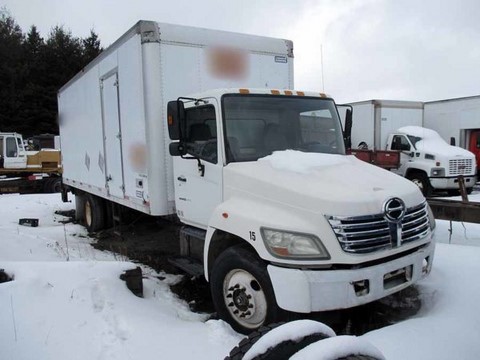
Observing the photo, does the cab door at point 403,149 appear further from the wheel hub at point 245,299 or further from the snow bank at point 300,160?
the wheel hub at point 245,299

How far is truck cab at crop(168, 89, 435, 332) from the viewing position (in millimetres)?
3541

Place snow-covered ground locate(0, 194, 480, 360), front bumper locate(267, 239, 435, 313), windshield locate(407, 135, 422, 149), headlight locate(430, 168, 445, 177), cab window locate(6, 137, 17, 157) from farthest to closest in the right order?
cab window locate(6, 137, 17, 157) → windshield locate(407, 135, 422, 149) → headlight locate(430, 168, 445, 177) → front bumper locate(267, 239, 435, 313) → snow-covered ground locate(0, 194, 480, 360)

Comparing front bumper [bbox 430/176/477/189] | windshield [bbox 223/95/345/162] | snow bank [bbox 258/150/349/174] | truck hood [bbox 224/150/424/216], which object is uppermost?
windshield [bbox 223/95/345/162]

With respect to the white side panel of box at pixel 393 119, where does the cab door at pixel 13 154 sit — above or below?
below

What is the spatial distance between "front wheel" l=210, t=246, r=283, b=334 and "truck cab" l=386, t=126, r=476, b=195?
42.1ft

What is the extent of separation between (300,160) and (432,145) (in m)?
13.3

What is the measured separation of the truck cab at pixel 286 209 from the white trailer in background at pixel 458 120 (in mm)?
14818

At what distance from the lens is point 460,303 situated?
390 cm

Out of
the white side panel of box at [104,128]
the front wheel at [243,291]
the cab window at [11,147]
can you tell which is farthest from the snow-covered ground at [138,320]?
the cab window at [11,147]

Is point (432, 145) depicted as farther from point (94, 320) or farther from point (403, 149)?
point (94, 320)

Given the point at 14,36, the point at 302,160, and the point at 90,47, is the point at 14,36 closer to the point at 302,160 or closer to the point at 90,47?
the point at 90,47

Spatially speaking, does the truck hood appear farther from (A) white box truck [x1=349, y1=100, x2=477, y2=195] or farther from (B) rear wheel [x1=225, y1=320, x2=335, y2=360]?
(A) white box truck [x1=349, y1=100, x2=477, y2=195]

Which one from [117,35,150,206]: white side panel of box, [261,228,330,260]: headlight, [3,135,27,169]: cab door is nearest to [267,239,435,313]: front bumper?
[261,228,330,260]: headlight

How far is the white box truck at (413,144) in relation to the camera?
15133 mm
